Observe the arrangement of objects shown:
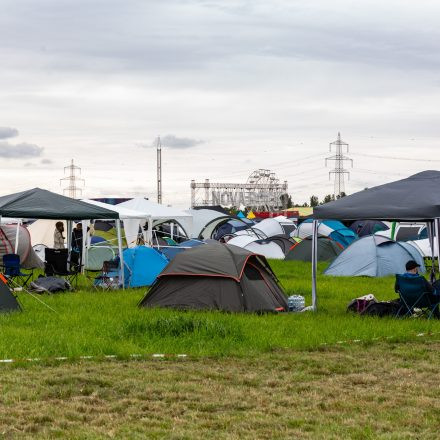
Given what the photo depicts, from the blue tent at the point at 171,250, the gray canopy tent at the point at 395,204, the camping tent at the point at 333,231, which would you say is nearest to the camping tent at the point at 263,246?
the camping tent at the point at 333,231

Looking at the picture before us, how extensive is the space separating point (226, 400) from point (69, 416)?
5.05 ft

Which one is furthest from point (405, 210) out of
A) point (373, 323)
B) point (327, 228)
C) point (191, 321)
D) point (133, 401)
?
point (327, 228)

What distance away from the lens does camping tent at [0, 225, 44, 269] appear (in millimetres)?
26359

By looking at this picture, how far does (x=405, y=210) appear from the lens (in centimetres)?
1466

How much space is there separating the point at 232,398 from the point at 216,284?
659 centimetres

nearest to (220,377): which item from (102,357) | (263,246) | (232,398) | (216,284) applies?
(232,398)

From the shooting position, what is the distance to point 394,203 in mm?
15086

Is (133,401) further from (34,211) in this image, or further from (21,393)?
(34,211)

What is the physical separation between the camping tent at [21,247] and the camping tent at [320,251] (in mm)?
8705

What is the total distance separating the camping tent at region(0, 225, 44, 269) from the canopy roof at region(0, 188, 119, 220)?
22.3 ft

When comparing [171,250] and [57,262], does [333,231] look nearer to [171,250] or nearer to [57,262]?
[171,250]

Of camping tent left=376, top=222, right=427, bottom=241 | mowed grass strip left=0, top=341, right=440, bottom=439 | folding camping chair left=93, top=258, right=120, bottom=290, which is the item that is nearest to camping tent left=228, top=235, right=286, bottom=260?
camping tent left=376, top=222, right=427, bottom=241

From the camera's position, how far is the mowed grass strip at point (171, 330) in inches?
431

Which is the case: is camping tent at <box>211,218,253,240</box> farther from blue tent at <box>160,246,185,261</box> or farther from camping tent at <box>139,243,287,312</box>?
camping tent at <box>139,243,287,312</box>
